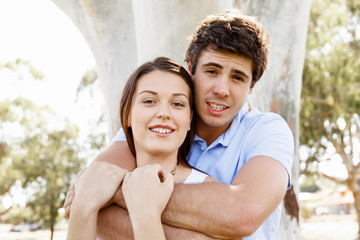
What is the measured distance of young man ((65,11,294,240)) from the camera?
5.55 feet

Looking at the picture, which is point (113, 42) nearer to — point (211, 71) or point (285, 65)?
point (285, 65)

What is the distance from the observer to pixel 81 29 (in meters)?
6.49

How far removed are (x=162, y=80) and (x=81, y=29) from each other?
487 centimetres

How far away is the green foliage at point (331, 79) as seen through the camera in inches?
531

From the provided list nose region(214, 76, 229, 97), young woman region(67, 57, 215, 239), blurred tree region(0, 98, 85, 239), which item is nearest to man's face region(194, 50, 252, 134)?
nose region(214, 76, 229, 97)

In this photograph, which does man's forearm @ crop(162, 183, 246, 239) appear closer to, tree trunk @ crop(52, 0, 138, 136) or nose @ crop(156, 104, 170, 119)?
nose @ crop(156, 104, 170, 119)

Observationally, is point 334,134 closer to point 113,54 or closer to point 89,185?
point 113,54

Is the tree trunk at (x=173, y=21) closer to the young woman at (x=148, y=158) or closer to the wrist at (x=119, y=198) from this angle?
the young woman at (x=148, y=158)

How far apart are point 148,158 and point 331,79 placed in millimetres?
12611

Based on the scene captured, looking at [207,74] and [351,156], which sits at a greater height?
[207,74]

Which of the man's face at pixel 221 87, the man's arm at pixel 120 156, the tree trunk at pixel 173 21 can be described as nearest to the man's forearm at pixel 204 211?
the man's arm at pixel 120 156

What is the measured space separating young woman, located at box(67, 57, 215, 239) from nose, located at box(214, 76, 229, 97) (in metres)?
0.16

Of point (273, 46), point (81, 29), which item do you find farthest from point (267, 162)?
point (81, 29)

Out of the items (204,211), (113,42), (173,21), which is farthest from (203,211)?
(113,42)
